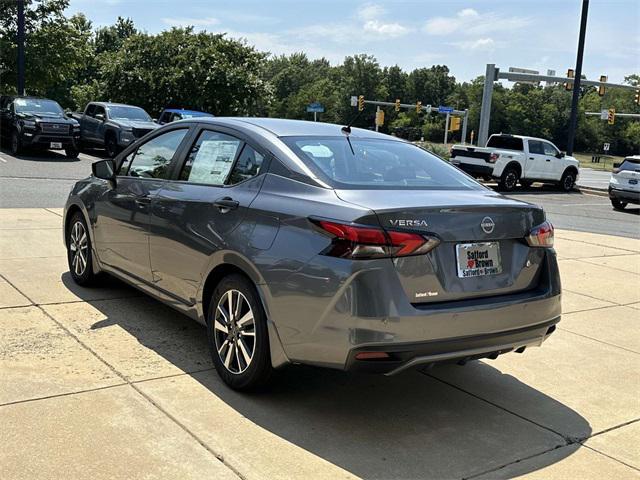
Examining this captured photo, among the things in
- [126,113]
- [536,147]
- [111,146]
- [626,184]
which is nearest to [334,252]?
[111,146]

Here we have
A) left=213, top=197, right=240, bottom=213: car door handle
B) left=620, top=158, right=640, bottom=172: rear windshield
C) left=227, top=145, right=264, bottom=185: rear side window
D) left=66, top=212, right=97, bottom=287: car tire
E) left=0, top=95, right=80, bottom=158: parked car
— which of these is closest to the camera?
left=213, top=197, right=240, bottom=213: car door handle

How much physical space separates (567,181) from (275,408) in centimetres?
2485

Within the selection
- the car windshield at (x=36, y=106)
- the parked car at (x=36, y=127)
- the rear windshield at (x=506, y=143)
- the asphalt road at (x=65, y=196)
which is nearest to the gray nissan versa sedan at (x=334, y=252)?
the asphalt road at (x=65, y=196)

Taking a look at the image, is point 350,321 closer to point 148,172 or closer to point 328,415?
point 328,415

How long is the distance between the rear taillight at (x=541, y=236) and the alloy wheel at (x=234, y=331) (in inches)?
67.0

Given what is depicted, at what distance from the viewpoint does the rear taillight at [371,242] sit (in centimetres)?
338

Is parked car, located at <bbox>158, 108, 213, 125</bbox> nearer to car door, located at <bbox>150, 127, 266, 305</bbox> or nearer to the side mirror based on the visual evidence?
the side mirror

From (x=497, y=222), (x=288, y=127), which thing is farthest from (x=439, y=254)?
(x=288, y=127)

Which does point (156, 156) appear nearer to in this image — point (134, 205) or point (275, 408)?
point (134, 205)

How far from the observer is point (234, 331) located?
402cm

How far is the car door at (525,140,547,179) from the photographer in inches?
953

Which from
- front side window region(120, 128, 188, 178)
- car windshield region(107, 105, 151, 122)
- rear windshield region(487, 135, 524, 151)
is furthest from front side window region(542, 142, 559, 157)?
front side window region(120, 128, 188, 178)

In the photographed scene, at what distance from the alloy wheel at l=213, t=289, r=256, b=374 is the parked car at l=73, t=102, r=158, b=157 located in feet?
54.9

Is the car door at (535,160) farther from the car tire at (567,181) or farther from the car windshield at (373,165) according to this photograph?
the car windshield at (373,165)
